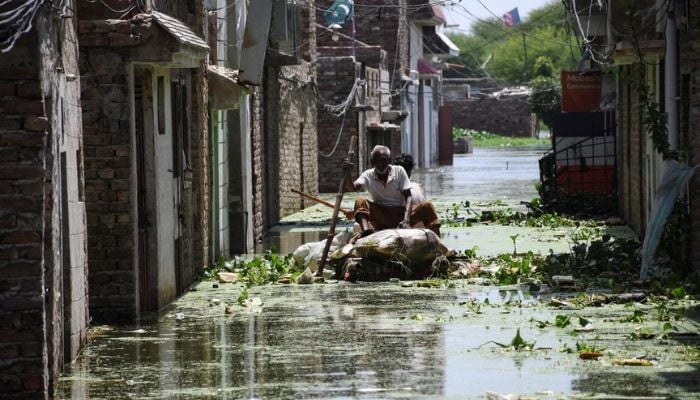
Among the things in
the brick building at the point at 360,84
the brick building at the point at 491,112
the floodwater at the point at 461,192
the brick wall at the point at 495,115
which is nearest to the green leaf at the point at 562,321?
the floodwater at the point at 461,192

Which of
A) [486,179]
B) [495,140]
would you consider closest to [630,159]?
[486,179]

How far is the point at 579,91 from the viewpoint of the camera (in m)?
32.8

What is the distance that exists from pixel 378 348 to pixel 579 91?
2182 cm

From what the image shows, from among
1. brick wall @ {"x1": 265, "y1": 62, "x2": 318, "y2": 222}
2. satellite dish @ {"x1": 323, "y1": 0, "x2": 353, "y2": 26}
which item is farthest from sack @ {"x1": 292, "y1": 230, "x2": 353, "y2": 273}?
satellite dish @ {"x1": 323, "y1": 0, "x2": 353, "y2": 26}

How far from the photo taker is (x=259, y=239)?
24391 mm

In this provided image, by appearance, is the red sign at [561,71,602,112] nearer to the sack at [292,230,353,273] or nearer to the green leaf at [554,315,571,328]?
the sack at [292,230,353,273]

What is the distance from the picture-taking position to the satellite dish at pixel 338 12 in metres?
39.8

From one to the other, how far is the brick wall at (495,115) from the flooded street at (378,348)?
77.4 metres

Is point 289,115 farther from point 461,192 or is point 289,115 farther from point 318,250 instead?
point 318,250

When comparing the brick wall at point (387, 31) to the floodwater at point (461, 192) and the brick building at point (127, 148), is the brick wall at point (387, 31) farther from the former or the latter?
the brick building at point (127, 148)

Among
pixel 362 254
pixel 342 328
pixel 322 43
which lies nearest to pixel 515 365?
pixel 342 328

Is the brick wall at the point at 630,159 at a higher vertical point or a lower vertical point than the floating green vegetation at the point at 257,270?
higher

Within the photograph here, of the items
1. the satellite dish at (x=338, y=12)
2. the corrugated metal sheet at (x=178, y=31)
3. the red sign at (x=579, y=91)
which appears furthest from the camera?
the satellite dish at (x=338, y=12)

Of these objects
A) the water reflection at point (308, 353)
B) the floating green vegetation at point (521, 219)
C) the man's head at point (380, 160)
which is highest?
the man's head at point (380, 160)
